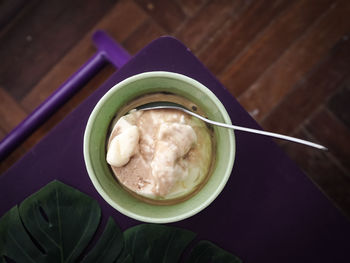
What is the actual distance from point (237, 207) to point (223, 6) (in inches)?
29.6

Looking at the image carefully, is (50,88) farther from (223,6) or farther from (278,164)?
(278,164)

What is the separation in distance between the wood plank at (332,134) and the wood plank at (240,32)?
346mm

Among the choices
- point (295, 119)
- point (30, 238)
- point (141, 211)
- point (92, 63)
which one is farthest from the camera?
point (295, 119)

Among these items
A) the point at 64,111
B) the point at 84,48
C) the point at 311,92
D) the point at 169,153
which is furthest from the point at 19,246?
the point at 311,92

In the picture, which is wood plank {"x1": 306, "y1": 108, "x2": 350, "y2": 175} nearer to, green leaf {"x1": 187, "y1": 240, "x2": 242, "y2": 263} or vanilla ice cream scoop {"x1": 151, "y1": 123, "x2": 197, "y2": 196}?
green leaf {"x1": 187, "y1": 240, "x2": 242, "y2": 263}

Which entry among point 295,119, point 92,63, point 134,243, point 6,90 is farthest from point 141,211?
point 6,90

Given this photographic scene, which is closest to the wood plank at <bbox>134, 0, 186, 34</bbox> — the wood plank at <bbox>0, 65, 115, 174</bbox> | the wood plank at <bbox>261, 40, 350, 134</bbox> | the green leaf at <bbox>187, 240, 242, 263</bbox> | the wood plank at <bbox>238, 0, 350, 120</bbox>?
the wood plank at <bbox>0, 65, 115, 174</bbox>

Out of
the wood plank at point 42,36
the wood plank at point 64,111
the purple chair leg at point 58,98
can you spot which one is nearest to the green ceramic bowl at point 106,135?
the purple chair leg at point 58,98

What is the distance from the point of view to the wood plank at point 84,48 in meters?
1.17

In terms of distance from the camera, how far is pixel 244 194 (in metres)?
0.68

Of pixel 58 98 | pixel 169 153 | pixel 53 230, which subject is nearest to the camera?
pixel 169 153

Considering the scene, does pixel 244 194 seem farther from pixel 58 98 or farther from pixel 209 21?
pixel 209 21

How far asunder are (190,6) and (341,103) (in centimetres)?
Answer: 61

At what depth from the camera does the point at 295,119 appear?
115 centimetres
